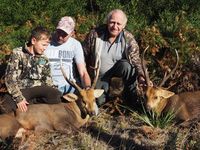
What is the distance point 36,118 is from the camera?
7359 mm

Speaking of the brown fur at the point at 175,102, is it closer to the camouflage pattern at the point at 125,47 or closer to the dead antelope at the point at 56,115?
the camouflage pattern at the point at 125,47

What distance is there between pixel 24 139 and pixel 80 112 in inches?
49.7

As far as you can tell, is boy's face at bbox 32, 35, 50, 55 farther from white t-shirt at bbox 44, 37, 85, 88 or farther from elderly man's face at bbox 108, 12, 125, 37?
elderly man's face at bbox 108, 12, 125, 37

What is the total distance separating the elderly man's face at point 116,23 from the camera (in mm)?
8266

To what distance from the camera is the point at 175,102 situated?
830cm

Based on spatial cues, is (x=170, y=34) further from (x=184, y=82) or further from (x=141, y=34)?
(x=184, y=82)

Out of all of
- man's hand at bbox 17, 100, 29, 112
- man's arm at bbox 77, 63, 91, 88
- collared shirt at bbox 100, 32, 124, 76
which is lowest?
man's hand at bbox 17, 100, 29, 112

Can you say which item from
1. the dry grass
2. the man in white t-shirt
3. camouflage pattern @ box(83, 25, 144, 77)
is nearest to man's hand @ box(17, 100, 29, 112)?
the dry grass

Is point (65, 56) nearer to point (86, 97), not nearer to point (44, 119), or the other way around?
point (86, 97)

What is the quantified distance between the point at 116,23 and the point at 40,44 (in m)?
1.41

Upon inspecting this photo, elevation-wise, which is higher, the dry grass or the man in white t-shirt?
the man in white t-shirt

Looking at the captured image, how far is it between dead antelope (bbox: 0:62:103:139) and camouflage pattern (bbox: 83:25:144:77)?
794 mm

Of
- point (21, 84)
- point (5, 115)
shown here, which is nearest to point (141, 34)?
point (21, 84)

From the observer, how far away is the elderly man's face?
8266mm
